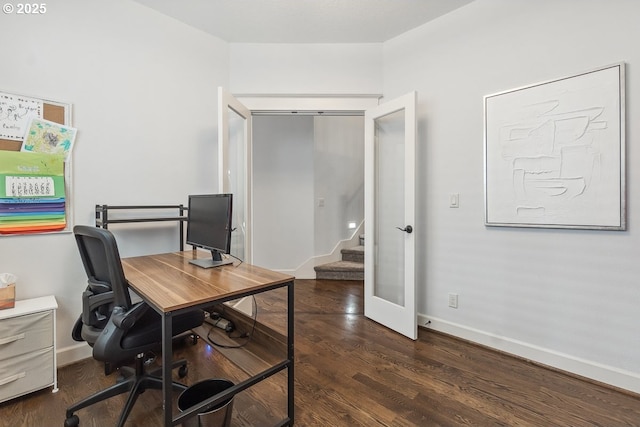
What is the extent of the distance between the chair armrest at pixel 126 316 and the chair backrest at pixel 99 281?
Answer: 3 centimetres

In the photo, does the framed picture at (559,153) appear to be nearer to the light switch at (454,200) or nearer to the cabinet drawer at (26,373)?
the light switch at (454,200)

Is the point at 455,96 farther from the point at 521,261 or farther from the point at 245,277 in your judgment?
the point at 245,277

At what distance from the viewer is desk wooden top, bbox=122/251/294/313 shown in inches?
48.3

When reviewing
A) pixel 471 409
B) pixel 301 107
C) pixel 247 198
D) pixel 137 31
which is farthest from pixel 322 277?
pixel 137 31

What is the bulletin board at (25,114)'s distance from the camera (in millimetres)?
1805

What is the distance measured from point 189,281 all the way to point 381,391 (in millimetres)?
1311

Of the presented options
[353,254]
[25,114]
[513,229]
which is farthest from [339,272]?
[25,114]

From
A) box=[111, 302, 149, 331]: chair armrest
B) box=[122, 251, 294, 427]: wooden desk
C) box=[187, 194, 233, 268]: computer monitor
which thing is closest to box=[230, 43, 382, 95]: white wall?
box=[187, 194, 233, 268]: computer monitor

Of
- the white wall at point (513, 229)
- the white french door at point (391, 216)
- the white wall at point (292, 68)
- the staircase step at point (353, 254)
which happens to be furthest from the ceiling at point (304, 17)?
the staircase step at point (353, 254)

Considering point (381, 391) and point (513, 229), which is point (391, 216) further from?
point (381, 391)

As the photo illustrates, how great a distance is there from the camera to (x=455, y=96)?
245 cm

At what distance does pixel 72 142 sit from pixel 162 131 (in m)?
0.62

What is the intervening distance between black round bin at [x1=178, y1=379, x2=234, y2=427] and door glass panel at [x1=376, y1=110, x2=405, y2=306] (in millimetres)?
1756

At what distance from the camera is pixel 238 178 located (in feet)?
9.14
